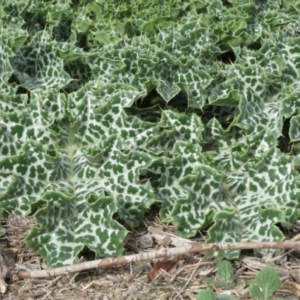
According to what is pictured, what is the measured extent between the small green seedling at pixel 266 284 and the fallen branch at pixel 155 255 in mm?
193

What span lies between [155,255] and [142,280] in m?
0.12

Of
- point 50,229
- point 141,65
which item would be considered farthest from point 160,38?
point 50,229

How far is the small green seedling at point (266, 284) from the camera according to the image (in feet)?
6.73

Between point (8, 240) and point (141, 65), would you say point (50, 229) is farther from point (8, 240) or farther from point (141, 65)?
point (141, 65)

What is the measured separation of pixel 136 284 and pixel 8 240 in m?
0.56

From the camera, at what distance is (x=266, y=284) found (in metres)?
2.06

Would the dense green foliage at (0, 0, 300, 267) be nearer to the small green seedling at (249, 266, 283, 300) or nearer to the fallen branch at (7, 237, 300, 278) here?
the fallen branch at (7, 237, 300, 278)

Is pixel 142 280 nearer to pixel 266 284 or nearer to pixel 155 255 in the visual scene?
pixel 155 255

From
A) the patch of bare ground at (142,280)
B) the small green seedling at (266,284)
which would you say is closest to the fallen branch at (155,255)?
the patch of bare ground at (142,280)

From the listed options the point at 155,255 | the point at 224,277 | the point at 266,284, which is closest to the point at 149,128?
the point at 155,255

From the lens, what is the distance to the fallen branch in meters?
2.23

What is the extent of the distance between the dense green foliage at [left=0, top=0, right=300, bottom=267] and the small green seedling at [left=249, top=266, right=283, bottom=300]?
269 millimetres

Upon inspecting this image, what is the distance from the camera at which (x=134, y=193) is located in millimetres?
2453

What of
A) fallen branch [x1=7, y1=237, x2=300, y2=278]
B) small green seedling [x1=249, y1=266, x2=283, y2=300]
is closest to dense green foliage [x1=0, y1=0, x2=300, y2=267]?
fallen branch [x1=7, y1=237, x2=300, y2=278]
